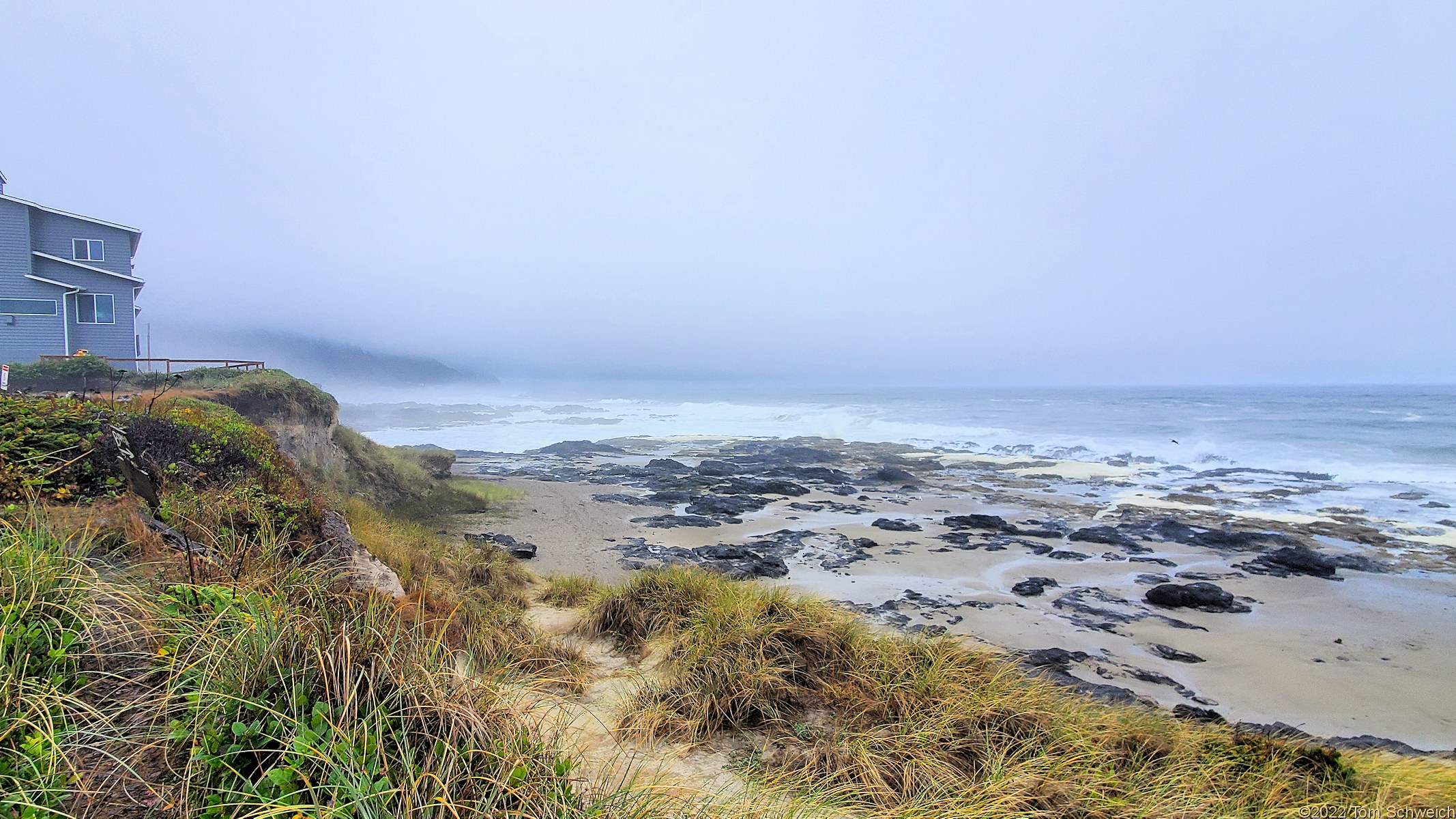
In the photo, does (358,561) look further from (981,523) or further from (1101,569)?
(981,523)

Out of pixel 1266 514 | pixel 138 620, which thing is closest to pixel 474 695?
pixel 138 620

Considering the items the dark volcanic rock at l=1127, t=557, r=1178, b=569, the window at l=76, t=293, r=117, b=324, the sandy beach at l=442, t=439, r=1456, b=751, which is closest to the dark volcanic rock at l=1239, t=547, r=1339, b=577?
the sandy beach at l=442, t=439, r=1456, b=751

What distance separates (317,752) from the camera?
2.21 m

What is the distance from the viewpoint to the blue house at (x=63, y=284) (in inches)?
810

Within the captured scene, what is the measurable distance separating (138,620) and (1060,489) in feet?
91.3

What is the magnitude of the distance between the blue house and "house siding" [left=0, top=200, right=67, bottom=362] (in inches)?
1.0

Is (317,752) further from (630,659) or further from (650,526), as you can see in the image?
(650,526)

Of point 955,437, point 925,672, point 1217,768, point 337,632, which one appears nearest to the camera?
point 337,632

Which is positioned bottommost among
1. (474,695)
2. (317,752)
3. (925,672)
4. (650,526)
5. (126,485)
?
(650,526)

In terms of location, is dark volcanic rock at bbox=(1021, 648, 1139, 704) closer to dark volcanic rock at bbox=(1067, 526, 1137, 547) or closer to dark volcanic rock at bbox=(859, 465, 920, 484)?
dark volcanic rock at bbox=(1067, 526, 1137, 547)

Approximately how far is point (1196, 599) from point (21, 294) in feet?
120

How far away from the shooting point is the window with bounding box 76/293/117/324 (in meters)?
21.9

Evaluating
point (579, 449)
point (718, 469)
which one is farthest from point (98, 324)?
point (718, 469)

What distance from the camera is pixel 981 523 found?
1756 centimetres
